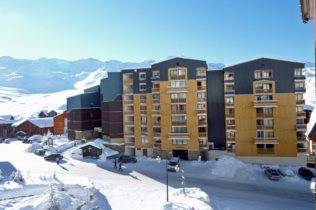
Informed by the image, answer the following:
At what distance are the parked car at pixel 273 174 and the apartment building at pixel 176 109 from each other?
15.6 meters

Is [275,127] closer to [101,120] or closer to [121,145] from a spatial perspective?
[121,145]

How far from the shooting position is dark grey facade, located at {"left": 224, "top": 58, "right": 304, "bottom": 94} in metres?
74.1

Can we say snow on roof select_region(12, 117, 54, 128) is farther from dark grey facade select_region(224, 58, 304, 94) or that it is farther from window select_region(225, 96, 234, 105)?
dark grey facade select_region(224, 58, 304, 94)

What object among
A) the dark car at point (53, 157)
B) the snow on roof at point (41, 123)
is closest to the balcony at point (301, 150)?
the dark car at point (53, 157)

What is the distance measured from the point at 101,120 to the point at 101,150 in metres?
16.9

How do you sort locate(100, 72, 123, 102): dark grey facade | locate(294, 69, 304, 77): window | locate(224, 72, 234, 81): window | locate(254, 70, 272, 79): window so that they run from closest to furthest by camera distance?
locate(294, 69, 304, 77): window
locate(254, 70, 272, 79): window
locate(224, 72, 234, 81): window
locate(100, 72, 123, 102): dark grey facade

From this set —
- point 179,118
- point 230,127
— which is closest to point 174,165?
point 179,118

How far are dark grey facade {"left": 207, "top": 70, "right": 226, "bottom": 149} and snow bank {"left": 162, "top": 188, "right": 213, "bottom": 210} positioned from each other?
26.9 meters

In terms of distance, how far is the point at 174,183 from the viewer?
64125 mm

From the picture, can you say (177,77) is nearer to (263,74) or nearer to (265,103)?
(263,74)

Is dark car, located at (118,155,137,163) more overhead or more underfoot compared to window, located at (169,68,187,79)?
more underfoot

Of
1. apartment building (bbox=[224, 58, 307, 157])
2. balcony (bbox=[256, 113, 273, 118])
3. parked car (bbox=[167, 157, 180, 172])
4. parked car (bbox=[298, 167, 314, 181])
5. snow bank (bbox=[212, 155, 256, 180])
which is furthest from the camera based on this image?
balcony (bbox=[256, 113, 273, 118])

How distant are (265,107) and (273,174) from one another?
13.8 m

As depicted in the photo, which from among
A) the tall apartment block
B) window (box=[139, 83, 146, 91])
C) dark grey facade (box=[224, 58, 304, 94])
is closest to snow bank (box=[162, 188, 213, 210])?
the tall apartment block
